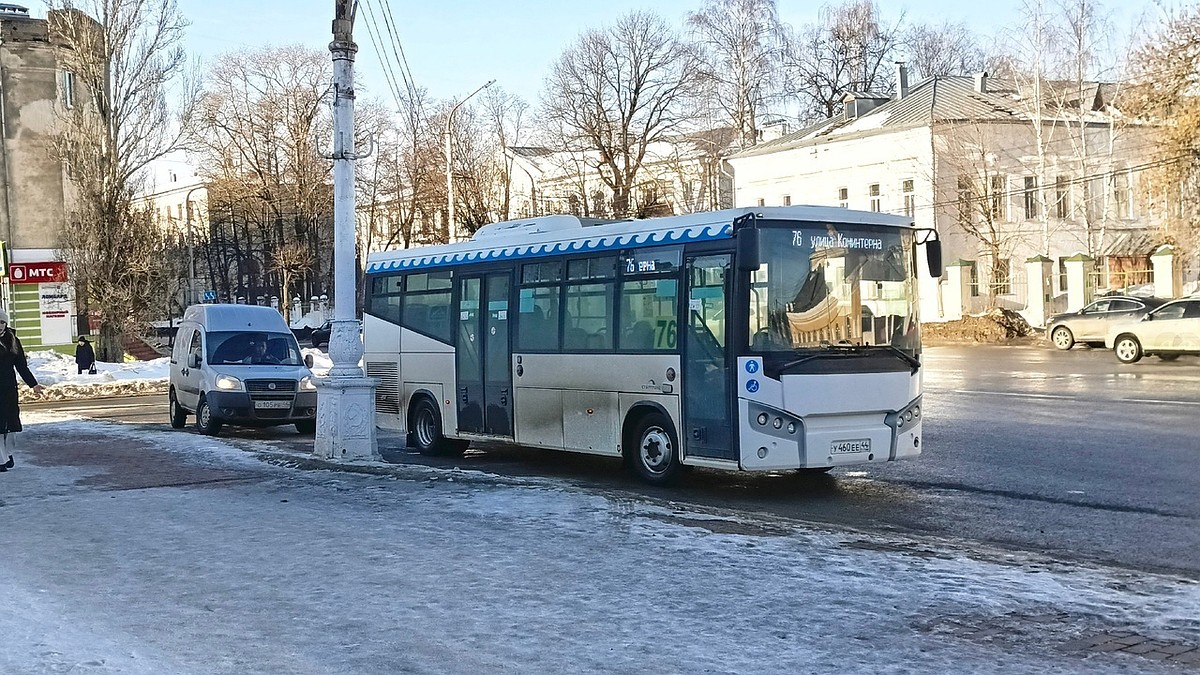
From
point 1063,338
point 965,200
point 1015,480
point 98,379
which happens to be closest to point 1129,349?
point 1063,338

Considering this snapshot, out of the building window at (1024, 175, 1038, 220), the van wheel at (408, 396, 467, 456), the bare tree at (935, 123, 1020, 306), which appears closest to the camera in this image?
the van wheel at (408, 396, 467, 456)

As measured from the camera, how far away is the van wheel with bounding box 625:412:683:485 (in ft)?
41.1

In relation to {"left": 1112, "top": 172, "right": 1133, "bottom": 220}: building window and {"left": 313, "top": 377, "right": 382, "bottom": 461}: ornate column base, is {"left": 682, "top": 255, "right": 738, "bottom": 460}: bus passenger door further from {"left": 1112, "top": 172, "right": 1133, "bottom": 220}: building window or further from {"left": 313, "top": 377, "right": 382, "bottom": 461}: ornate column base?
{"left": 1112, "top": 172, "right": 1133, "bottom": 220}: building window

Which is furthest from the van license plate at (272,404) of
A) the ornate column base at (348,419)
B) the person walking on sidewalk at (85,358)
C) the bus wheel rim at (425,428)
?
the person walking on sidewalk at (85,358)

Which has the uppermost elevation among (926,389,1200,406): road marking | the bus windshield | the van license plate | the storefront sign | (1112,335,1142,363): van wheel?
the storefront sign

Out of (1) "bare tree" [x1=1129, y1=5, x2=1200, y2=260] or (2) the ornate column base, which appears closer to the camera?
(2) the ornate column base

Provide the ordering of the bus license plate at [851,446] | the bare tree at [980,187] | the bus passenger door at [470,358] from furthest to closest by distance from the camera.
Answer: the bare tree at [980,187]
the bus passenger door at [470,358]
the bus license plate at [851,446]

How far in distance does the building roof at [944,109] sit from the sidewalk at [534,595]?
150 feet

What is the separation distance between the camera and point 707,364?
12.0m

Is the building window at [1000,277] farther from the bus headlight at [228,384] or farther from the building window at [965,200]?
the bus headlight at [228,384]

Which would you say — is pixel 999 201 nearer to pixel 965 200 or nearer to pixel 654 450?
pixel 965 200

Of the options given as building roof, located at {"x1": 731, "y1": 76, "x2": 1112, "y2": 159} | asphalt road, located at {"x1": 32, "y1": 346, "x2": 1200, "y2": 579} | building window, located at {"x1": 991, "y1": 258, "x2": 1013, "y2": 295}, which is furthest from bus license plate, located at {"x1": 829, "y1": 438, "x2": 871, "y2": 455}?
building window, located at {"x1": 991, "y1": 258, "x2": 1013, "y2": 295}

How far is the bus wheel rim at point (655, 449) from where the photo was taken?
1261 centimetres

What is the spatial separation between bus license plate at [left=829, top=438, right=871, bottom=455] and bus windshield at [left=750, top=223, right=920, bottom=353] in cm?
95
